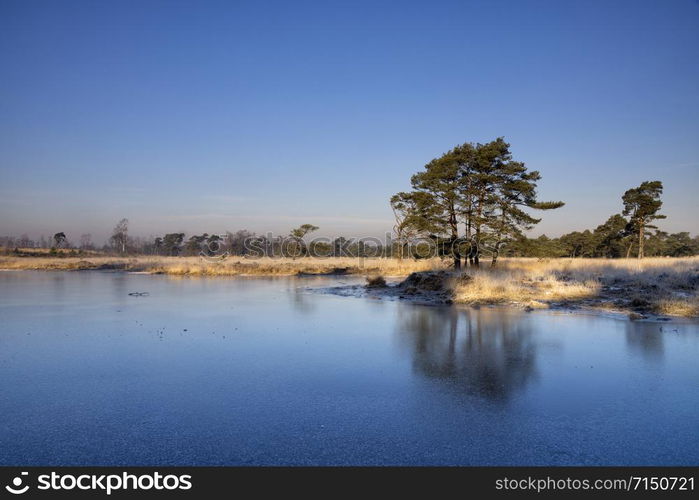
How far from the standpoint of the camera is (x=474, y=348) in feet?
25.3

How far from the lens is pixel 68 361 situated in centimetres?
675

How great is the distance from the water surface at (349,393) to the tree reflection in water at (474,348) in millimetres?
42

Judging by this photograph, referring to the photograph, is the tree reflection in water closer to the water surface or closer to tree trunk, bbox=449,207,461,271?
the water surface

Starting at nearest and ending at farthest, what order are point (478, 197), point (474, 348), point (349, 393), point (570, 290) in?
point (349, 393)
point (474, 348)
point (570, 290)
point (478, 197)

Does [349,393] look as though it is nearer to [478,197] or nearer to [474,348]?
[474,348]

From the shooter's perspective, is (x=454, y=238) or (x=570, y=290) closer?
(x=570, y=290)

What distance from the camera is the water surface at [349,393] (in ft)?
11.8

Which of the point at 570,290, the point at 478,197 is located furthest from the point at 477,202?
the point at 570,290

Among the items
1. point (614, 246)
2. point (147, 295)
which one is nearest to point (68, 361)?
point (147, 295)

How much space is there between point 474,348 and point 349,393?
3.37m

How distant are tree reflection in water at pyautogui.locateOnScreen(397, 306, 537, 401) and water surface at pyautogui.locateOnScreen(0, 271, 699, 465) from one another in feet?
0.14

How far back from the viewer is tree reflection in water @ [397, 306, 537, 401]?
5637 millimetres

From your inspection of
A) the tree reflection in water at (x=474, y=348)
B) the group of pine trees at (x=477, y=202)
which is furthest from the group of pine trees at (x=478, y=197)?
the tree reflection in water at (x=474, y=348)
